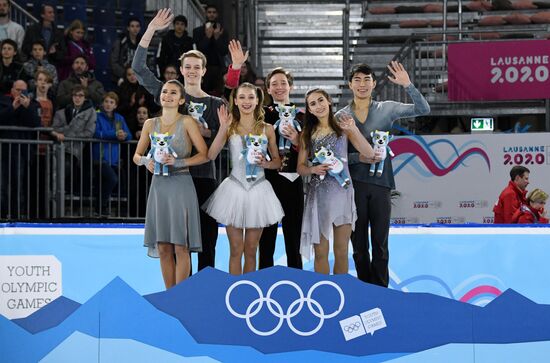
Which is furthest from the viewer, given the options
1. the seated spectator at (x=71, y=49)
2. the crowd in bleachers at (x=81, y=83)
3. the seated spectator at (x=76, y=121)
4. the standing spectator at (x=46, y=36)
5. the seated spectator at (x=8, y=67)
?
the seated spectator at (x=71, y=49)

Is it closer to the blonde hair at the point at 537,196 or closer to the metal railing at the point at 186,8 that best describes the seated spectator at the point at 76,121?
the blonde hair at the point at 537,196

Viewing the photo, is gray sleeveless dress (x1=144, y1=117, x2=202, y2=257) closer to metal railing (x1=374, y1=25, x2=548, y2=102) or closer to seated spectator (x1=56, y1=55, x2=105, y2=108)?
seated spectator (x1=56, y1=55, x2=105, y2=108)

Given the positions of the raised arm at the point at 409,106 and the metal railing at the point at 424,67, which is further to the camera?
the metal railing at the point at 424,67

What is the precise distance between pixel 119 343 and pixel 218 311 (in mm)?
713

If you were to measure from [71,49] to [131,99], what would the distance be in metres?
1.57

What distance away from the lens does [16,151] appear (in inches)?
465

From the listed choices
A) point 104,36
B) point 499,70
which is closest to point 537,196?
point 499,70

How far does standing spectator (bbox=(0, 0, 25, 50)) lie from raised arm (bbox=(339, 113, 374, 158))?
24.3 feet

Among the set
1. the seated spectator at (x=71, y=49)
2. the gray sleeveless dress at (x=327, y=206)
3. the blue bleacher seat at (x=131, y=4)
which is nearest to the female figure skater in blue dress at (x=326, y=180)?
the gray sleeveless dress at (x=327, y=206)

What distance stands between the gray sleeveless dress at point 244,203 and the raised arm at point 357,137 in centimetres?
63

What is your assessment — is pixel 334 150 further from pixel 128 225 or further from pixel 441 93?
pixel 441 93

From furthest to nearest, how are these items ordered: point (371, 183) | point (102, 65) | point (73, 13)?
point (73, 13) < point (102, 65) < point (371, 183)

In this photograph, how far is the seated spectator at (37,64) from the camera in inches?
519

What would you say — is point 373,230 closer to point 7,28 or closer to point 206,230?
point 206,230
